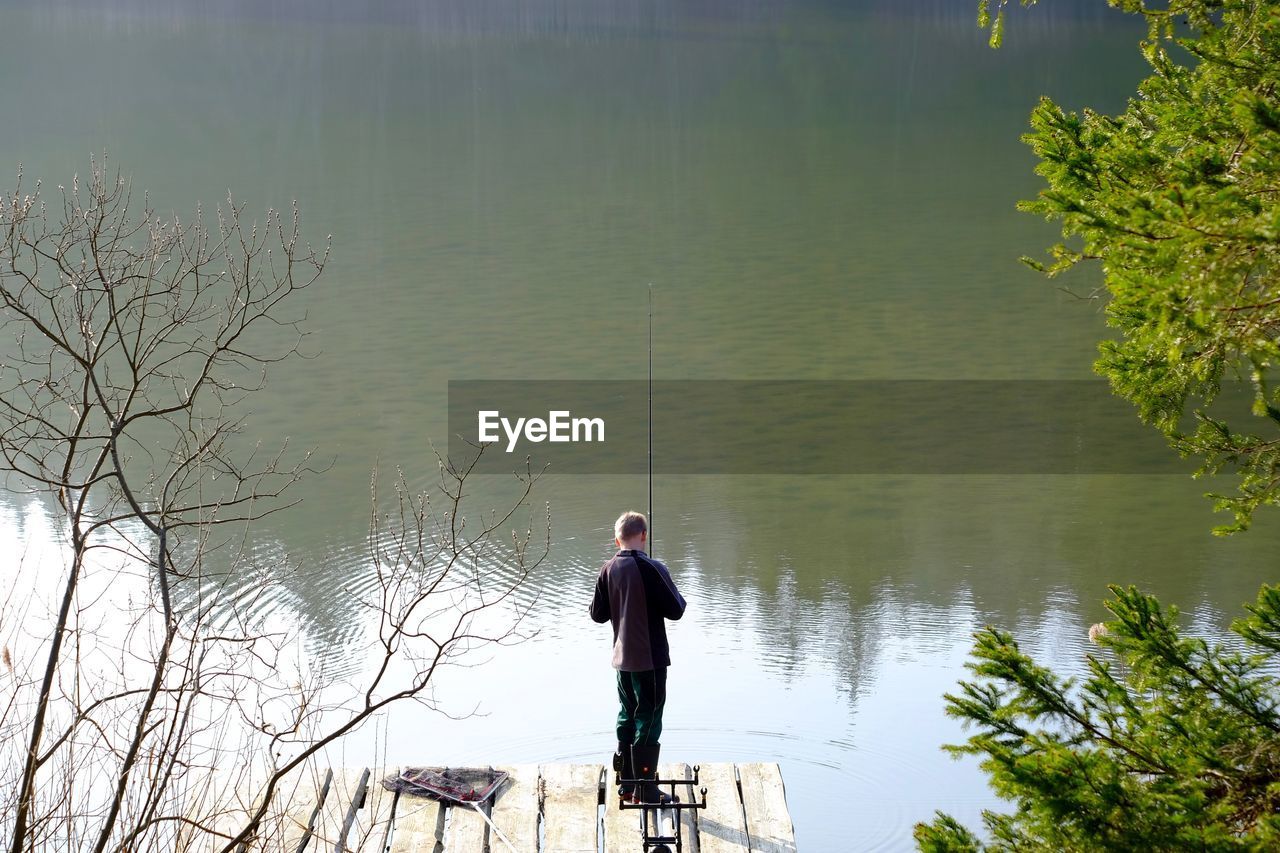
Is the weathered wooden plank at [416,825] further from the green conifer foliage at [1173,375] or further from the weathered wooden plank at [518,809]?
the green conifer foliage at [1173,375]

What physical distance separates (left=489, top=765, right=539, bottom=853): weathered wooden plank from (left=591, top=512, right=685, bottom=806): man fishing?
26 centimetres

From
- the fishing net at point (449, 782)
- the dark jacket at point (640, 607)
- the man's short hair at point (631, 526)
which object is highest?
the man's short hair at point (631, 526)

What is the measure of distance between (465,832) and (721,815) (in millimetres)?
679

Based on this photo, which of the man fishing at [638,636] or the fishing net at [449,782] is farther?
the fishing net at [449,782]

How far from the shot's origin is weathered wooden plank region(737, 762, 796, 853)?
3.62m

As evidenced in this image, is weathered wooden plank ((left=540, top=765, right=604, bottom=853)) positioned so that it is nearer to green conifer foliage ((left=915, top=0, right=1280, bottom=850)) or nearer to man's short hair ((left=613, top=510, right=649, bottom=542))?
man's short hair ((left=613, top=510, right=649, bottom=542))

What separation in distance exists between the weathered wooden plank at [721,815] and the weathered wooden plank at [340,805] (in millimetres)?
918

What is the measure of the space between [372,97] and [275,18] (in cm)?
355

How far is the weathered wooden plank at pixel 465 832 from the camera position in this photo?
3.62 m

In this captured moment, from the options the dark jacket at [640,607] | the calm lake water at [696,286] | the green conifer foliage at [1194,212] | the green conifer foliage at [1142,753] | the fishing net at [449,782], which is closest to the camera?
the green conifer foliage at [1194,212]

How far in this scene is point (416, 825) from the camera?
372 cm

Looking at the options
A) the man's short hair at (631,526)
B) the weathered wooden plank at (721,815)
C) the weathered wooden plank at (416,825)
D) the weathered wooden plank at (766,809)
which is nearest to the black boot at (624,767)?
the weathered wooden plank at (721,815)

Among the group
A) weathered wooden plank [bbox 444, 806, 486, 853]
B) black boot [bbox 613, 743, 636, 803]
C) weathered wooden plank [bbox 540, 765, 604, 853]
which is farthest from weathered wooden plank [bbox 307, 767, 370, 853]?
black boot [bbox 613, 743, 636, 803]

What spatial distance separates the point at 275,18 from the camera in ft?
73.2
